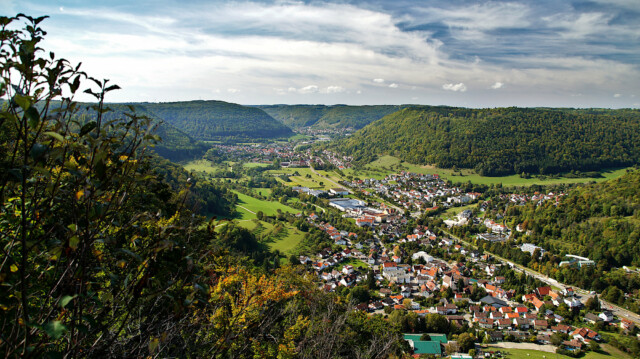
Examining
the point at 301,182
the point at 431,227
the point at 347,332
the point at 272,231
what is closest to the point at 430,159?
the point at 301,182

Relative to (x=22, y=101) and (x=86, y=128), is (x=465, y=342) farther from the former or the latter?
(x=22, y=101)

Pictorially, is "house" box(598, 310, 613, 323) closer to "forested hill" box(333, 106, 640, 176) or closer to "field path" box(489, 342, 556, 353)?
"field path" box(489, 342, 556, 353)

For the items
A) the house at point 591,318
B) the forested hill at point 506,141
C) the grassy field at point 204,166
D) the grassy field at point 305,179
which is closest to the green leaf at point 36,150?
the house at point 591,318

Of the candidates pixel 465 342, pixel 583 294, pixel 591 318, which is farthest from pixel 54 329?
pixel 583 294

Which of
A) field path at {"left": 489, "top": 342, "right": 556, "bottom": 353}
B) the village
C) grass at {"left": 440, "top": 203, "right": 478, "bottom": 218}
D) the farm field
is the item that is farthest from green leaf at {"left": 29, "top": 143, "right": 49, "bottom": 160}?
grass at {"left": 440, "top": 203, "right": 478, "bottom": 218}

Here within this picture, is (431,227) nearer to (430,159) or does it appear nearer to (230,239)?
(230,239)

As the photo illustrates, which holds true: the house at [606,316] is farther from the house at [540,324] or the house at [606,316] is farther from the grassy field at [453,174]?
the grassy field at [453,174]
